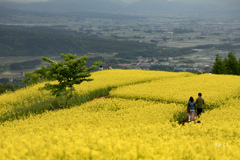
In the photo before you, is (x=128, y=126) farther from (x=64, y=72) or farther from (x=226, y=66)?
(x=226, y=66)

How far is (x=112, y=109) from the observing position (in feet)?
68.8

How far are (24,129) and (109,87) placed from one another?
14219mm

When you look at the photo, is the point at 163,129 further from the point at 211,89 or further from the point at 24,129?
the point at 211,89

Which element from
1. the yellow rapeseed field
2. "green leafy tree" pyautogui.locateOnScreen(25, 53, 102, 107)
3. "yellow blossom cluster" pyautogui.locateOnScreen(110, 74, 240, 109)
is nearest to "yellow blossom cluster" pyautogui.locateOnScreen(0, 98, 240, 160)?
the yellow rapeseed field

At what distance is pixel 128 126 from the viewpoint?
13.8 meters

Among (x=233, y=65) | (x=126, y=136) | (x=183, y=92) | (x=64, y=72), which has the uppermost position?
(x=64, y=72)

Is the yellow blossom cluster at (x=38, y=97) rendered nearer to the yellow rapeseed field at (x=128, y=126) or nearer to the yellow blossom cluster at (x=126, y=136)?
the yellow rapeseed field at (x=128, y=126)

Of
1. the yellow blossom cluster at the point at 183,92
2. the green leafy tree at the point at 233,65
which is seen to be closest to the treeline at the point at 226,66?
the green leafy tree at the point at 233,65

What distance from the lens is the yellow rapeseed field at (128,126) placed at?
6.98m

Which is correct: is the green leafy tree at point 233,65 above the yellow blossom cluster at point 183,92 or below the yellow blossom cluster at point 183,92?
below

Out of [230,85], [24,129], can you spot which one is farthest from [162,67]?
[24,129]

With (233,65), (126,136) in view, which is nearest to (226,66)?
(233,65)

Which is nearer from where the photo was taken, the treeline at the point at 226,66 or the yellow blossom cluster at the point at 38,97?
the yellow blossom cluster at the point at 38,97

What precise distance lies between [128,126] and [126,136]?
3228mm
